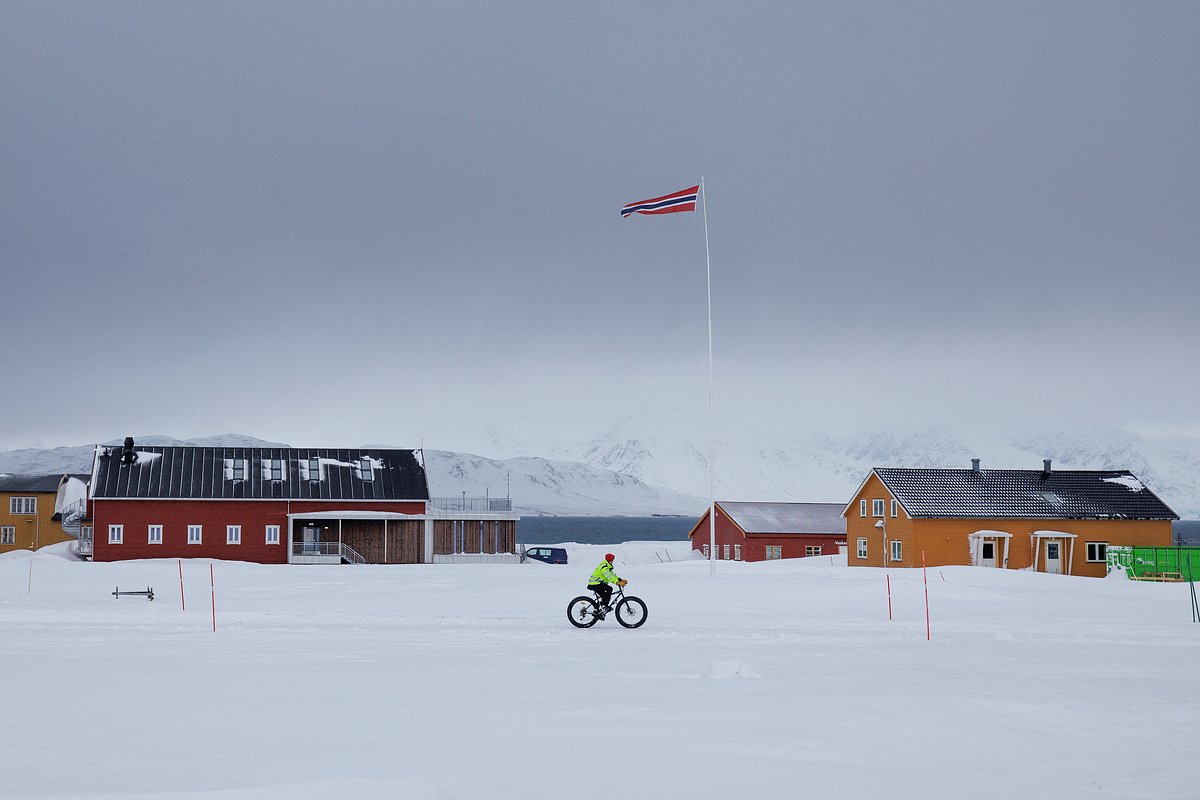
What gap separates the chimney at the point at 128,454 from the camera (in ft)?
203

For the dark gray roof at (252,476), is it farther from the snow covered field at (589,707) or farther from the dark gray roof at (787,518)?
the snow covered field at (589,707)

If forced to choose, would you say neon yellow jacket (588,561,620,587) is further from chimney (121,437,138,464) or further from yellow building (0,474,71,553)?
yellow building (0,474,71,553)

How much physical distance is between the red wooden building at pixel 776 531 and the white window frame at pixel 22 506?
149 ft

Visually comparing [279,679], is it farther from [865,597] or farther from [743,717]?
[865,597]

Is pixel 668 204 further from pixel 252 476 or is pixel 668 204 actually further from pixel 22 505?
pixel 22 505

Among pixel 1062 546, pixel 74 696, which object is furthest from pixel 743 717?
pixel 1062 546

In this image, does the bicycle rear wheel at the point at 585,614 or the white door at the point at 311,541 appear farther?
the white door at the point at 311,541

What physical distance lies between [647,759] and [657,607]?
67.4 ft

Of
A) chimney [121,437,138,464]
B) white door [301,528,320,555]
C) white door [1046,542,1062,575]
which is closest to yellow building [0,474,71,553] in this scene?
chimney [121,437,138,464]

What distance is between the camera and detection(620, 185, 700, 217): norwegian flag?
126 ft

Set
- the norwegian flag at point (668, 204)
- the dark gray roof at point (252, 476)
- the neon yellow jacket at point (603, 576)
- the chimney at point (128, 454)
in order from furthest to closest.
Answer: the chimney at point (128, 454), the dark gray roof at point (252, 476), the norwegian flag at point (668, 204), the neon yellow jacket at point (603, 576)

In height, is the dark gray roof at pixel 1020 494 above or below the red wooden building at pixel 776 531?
above

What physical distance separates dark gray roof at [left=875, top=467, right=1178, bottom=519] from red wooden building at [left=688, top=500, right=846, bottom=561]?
Result: 15596 millimetres

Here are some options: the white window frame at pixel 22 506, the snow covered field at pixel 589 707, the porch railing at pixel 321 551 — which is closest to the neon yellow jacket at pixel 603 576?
the snow covered field at pixel 589 707
